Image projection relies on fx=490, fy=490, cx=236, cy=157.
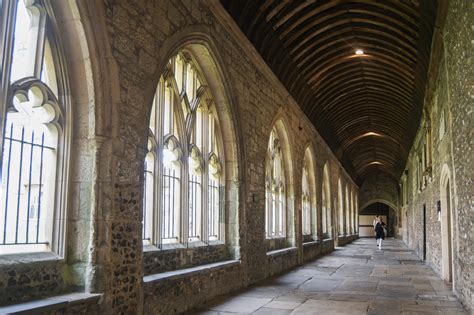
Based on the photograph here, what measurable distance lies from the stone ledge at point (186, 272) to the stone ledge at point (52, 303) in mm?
947

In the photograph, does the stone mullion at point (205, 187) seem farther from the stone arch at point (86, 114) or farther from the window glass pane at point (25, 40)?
the window glass pane at point (25, 40)

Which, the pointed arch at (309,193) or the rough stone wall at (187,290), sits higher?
the pointed arch at (309,193)

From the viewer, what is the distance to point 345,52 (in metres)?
11.3

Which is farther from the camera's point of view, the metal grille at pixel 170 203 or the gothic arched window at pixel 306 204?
the gothic arched window at pixel 306 204

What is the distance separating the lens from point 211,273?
255 inches

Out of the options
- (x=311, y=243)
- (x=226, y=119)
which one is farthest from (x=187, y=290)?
(x=311, y=243)

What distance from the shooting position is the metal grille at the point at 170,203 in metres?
5.95

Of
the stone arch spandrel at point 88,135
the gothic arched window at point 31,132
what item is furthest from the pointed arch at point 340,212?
the gothic arched window at point 31,132

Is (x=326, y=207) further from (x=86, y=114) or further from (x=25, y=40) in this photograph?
(x=25, y=40)

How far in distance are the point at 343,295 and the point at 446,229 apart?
2951mm

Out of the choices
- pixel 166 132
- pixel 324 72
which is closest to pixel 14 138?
pixel 166 132

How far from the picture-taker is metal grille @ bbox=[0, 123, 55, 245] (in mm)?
3691

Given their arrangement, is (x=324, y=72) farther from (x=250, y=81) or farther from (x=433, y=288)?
(x=433, y=288)

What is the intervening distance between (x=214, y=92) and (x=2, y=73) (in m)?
4.08
